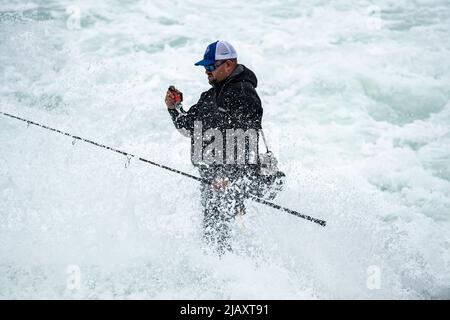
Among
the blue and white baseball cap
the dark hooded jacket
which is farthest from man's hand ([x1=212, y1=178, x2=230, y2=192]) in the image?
the blue and white baseball cap

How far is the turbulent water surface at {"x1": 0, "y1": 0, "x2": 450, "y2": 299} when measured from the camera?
4109mm

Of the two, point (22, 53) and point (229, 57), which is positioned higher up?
point (22, 53)

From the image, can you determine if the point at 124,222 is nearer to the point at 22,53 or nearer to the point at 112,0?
the point at 22,53

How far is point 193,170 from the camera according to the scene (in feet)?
20.3

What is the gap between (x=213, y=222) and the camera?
14.2ft

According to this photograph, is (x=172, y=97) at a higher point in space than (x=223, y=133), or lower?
higher

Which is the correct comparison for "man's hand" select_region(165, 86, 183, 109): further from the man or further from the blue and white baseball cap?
the blue and white baseball cap

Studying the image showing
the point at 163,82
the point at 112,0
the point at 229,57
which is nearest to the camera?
the point at 229,57

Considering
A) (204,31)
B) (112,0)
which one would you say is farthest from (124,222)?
(112,0)

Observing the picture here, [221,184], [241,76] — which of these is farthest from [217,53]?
[221,184]

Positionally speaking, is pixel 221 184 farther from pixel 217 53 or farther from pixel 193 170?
pixel 193 170

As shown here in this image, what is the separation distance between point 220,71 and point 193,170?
8.46ft

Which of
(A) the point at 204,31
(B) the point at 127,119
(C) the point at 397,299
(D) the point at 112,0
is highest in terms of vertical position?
(D) the point at 112,0

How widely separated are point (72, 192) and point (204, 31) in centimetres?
699
